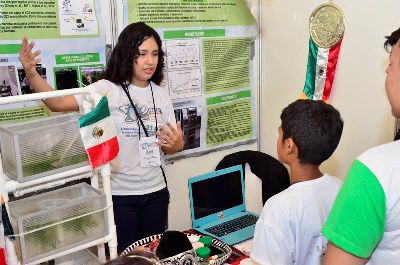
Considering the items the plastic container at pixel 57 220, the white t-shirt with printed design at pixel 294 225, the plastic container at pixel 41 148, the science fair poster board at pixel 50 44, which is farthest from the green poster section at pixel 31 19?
the white t-shirt with printed design at pixel 294 225

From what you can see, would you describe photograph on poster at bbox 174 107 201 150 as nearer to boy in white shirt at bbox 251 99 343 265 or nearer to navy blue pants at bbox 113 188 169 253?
navy blue pants at bbox 113 188 169 253

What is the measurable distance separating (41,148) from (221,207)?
1.04 m

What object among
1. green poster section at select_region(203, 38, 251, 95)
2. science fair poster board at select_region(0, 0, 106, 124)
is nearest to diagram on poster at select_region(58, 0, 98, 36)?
science fair poster board at select_region(0, 0, 106, 124)

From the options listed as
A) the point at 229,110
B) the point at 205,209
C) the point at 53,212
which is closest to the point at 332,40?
the point at 229,110

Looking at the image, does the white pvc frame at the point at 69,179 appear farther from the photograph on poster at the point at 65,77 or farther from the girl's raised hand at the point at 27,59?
the photograph on poster at the point at 65,77

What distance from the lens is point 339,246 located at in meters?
0.82

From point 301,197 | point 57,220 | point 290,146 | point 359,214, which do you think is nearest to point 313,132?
point 290,146

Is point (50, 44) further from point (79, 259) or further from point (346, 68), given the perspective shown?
point (346, 68)

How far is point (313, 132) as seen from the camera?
1.39 metres

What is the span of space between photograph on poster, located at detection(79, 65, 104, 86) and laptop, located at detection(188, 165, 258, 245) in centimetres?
74

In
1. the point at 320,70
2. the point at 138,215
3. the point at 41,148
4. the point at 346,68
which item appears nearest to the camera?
the point at 41,148

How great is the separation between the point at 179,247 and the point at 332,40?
1.59 metres

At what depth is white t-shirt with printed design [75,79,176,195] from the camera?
192 centimetres

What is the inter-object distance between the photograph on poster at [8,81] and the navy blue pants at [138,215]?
68cm
